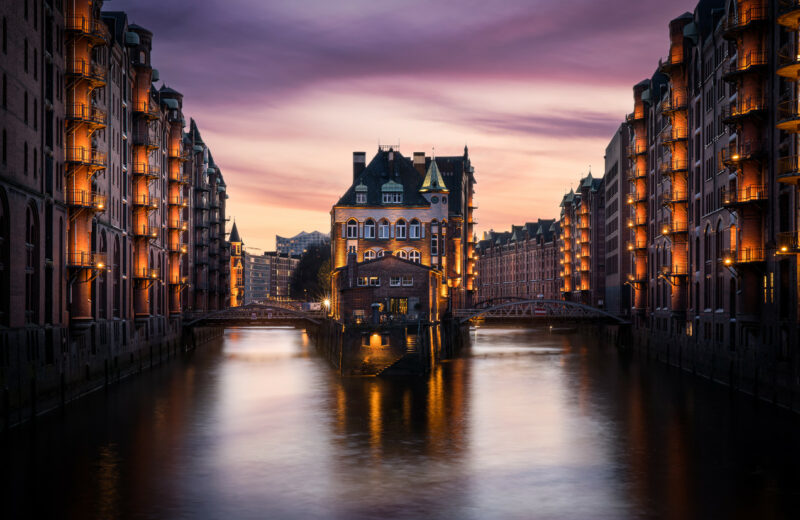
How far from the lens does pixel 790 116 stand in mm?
48062

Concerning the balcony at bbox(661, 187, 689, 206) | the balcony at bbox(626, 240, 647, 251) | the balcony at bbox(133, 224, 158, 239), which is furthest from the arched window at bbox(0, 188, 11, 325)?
the balcony at bbox(626, 240, 647, 251)

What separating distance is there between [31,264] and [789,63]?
132 feet

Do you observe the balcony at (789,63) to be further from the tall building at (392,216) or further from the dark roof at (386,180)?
the dark roof at (386,180)

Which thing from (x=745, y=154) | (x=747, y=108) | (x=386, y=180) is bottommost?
(x=745, y=154)

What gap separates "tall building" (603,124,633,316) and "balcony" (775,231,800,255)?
5961 cm

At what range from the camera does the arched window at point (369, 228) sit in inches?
4203

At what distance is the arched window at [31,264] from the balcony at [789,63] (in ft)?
129

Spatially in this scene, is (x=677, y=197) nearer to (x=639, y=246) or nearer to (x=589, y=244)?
(x=639, y=246)

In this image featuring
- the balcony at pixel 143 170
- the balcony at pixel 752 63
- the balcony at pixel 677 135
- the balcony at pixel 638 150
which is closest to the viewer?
the balcony at pixel 752 63

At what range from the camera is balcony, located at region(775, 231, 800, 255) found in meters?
45.5

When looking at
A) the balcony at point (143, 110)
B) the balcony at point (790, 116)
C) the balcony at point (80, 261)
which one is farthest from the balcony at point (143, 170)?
the balcony at point (790, 116)

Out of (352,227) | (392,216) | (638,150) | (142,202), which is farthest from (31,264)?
(638,150)

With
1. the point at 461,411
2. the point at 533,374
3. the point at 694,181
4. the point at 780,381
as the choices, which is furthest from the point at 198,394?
the point at 694,181

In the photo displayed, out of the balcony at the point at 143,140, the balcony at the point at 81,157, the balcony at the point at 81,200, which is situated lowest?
the balcony at the point at 81,200
